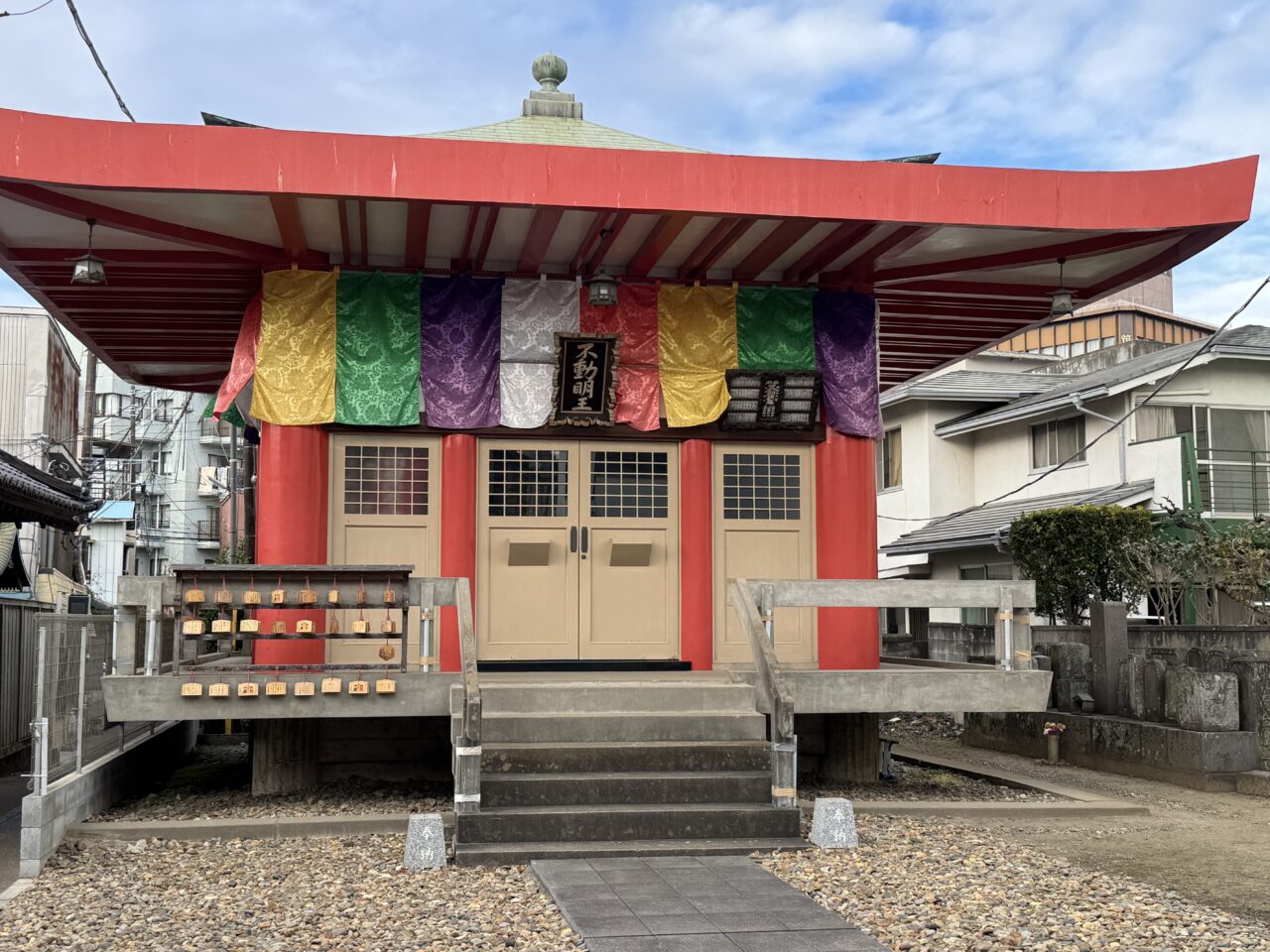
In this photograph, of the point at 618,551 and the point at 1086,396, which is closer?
the point at 618,551

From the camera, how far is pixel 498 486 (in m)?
11.6

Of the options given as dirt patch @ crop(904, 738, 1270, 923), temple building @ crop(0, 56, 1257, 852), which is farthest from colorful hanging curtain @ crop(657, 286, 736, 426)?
dirt patch @ crop(904, 738, 1270, 923)

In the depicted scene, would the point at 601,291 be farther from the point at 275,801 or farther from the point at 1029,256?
the point at 275,801

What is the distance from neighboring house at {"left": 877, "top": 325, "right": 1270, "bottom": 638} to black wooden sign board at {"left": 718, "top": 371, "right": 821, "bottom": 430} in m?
8.53

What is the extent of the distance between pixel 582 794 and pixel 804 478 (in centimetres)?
460

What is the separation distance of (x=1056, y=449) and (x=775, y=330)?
1449cm

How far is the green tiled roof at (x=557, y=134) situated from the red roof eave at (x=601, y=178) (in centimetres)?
244

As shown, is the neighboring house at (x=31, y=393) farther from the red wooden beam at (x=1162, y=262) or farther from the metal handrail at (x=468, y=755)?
the red wooden beam at (x=1162, y=262)

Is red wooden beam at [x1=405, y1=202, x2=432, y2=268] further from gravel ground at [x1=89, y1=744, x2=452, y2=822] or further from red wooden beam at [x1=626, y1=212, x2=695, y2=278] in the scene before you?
gravel ground at [x1=89, y1=744, x2=452, y2=822]

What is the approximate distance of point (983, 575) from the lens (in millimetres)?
25625

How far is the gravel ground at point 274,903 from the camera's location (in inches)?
248

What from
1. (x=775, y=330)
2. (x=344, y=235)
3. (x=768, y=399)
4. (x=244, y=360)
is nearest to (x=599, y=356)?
(x=768, y=399)

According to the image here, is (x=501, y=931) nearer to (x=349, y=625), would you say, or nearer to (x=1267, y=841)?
(x=349, y=625)

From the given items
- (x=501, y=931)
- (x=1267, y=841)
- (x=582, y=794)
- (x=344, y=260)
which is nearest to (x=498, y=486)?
(x=344, y=260)
